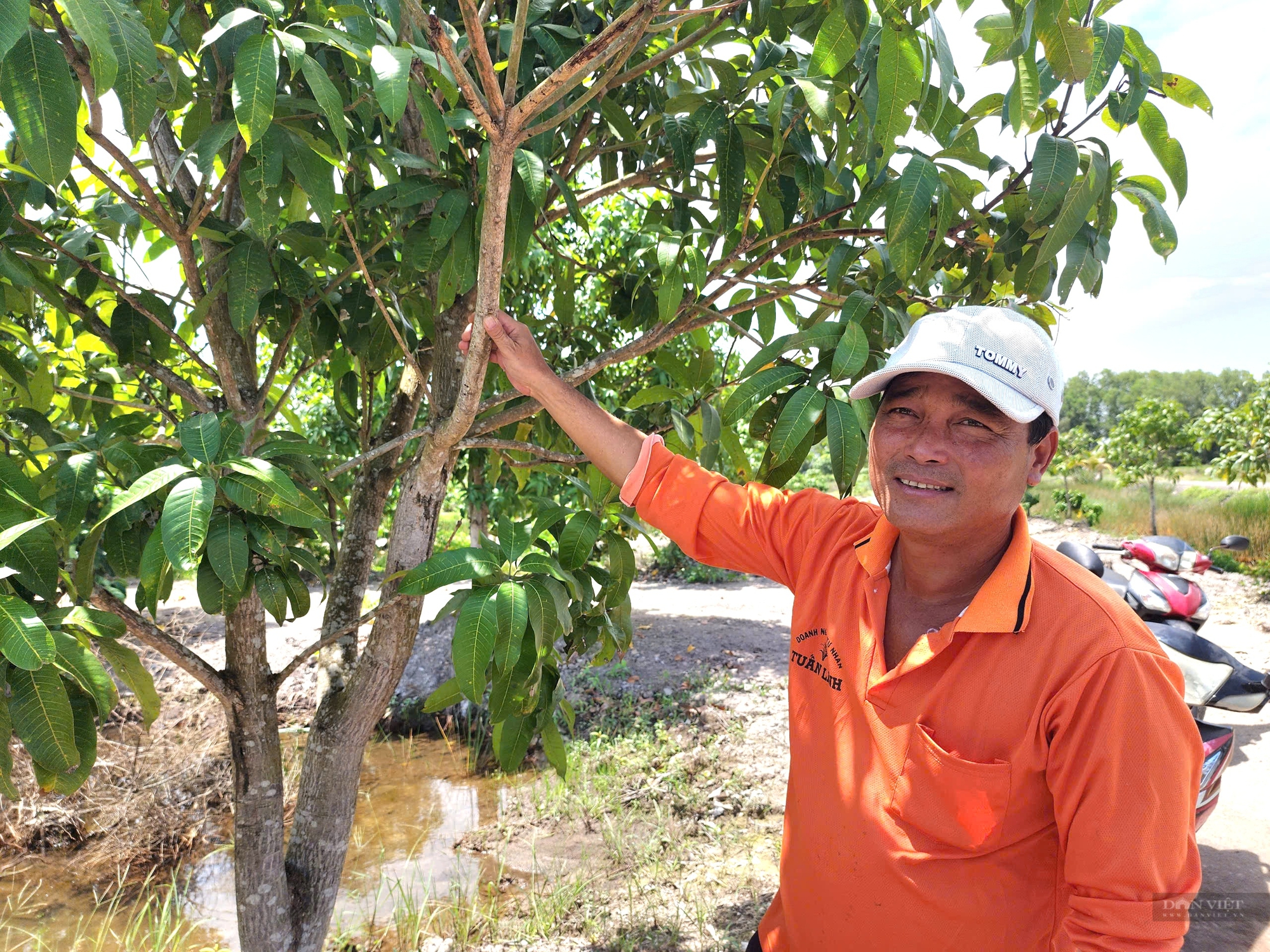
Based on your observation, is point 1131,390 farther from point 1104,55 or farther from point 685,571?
point 1104,55

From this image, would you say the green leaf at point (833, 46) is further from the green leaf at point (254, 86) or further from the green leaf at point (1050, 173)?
the green leaf at point (254, 86)

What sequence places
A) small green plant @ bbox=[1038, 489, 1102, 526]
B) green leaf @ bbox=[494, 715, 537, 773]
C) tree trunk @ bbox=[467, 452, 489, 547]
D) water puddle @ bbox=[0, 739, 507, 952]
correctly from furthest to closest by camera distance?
small green plant @ bbox=[1038, 489, 1102, 526]
tree trunk @ bbox=[467, 452, 489, 547]
water puddle @ bbox=[0, 739, 507, 952]
green leaf @ bbox=[494, 715, 537, 773]

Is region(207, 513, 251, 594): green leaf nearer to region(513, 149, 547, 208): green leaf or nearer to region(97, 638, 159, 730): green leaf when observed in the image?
region(97, 638, 159, 730): green leaf

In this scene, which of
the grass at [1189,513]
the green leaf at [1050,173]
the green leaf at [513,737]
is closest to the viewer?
the green leaf at [1050,173]

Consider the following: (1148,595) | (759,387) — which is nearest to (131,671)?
(759,387)

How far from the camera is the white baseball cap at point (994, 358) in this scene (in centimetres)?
125

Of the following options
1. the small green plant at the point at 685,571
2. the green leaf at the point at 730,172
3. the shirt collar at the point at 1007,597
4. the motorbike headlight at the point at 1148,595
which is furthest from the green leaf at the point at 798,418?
the small green plant at the point at 685,571

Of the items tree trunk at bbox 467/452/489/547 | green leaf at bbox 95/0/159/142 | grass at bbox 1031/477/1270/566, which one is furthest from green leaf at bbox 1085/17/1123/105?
grass at bbox 1031/477/1270/566

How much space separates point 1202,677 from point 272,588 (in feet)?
11.6

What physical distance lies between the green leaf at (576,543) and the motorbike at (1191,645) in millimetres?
1809

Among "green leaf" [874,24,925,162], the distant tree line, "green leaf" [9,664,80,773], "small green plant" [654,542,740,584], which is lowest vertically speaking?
"small green plant" [654,542,740,584]

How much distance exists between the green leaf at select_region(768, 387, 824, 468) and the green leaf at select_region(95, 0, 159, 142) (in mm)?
1005

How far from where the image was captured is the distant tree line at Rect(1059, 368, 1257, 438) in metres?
66.6

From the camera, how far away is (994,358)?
1.26 meters
